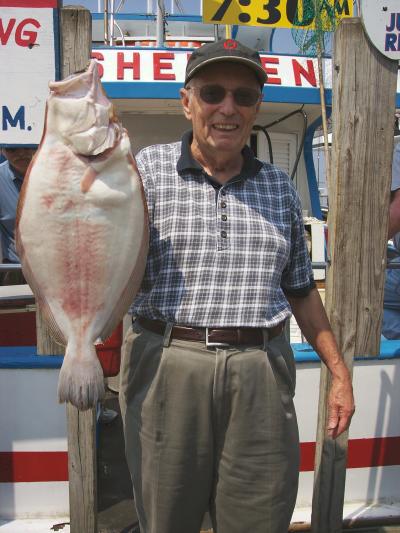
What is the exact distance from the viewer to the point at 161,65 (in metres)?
6.41

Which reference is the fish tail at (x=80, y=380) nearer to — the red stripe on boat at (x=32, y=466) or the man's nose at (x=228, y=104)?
the man's nose at (x=228, y=104)

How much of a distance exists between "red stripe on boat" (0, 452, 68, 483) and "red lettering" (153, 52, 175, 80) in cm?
455

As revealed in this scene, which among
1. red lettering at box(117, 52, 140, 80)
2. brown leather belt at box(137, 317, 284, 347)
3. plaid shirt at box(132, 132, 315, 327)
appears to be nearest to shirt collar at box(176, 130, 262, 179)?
plaid shirt at box(132, 132, 315, 327)

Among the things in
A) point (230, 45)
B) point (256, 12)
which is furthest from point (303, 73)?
point (230, 45)

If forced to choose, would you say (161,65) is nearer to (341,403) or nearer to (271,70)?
(271,70)

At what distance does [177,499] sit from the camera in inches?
79.8

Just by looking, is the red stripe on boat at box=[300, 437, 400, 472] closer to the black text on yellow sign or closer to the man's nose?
the man's nose

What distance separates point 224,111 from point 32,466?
2.13 m

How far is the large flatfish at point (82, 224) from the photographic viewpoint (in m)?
1.66

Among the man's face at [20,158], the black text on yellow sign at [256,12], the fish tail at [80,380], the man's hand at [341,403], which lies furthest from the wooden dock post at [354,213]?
the black text on yellow sign at [256,12]

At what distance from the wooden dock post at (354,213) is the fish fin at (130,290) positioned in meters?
1.42

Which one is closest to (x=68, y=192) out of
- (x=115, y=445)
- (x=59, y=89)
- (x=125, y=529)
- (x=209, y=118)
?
(x=59, y=89)

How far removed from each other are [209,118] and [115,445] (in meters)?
2.98

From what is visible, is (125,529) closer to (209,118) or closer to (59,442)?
(59,442)
